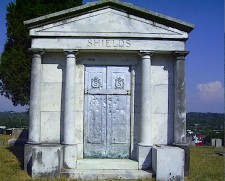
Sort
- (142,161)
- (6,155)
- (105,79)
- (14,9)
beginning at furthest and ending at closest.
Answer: (14,9) → (6,155) → (105,79) → (142,161)

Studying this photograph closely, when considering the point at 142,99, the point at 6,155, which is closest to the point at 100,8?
the point at 142,99

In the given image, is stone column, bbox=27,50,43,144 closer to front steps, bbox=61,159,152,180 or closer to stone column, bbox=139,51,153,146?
front steps, bbox=61,159,152,180

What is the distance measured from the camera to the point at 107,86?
921 centimetres

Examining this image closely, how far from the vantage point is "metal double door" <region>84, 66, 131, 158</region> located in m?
9.12

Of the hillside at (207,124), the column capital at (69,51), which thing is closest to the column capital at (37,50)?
the column capital at (69,51)

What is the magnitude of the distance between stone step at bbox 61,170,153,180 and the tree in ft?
36.8

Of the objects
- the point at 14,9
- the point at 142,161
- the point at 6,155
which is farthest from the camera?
the point at 14,9

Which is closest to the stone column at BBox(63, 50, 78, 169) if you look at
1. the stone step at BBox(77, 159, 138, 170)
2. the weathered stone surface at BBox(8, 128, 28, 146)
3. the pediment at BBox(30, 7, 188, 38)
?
the stone step at BBox(77, 159, 138, 170)

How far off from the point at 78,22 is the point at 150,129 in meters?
3.55

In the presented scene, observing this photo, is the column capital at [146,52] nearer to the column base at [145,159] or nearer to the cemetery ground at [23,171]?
the column base at [145,159]

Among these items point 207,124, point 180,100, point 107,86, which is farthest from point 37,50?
point 207,124

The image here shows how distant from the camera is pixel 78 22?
350 inches

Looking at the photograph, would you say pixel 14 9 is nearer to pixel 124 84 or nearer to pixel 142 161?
pixel 124 84

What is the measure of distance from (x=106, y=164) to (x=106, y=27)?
371cm
